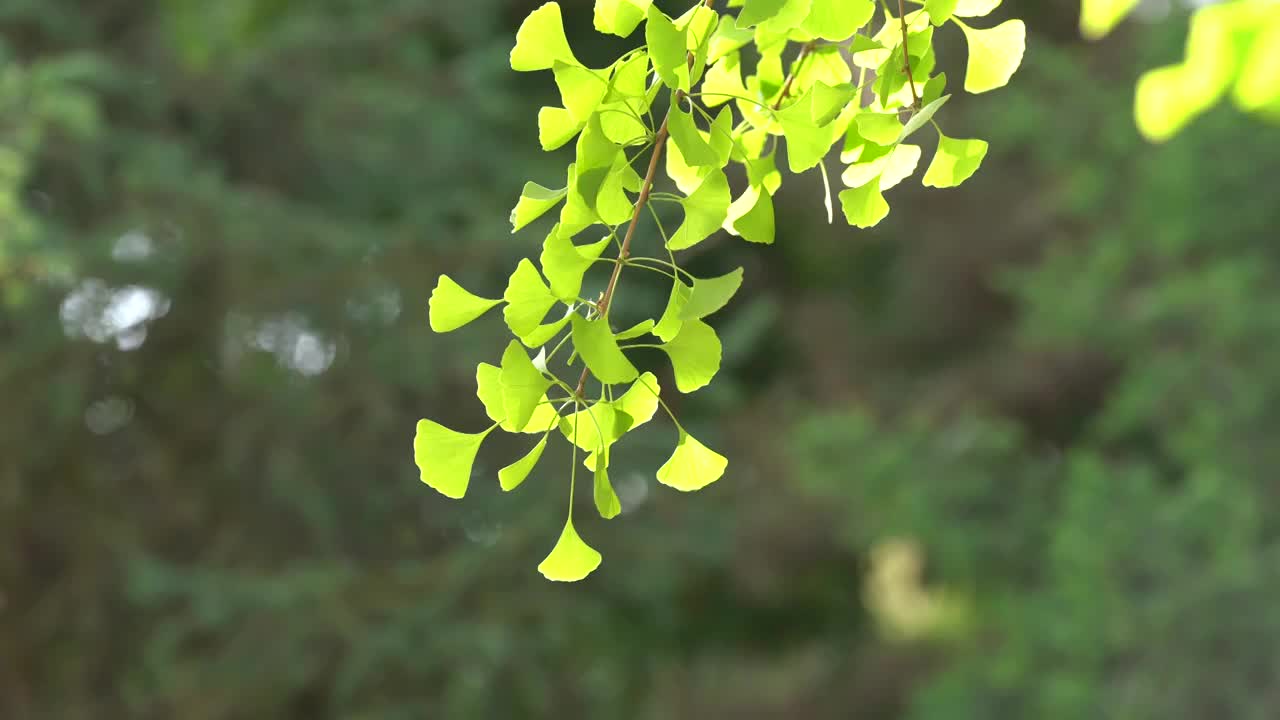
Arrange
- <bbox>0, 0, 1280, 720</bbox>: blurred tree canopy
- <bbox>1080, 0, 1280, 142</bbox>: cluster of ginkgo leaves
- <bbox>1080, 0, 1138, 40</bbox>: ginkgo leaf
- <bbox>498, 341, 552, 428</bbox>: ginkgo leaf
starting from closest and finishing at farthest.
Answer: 1. <bbox>498, 341, 552, 428</bbox>: ginkgo leaf
2. <bbox>1080, 0, 1138, 40</bbox>: ginkgo leaf
3. <bbox>1080, 0, 1280, 142</bbox>: cluster of ginkgo leaves
4. <bbox>0, 0, 1280, 720</bbox>: blurred tree canopy

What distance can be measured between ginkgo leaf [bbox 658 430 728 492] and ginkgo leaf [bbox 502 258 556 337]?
4.4 inches

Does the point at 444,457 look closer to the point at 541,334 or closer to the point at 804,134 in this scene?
the point at 541,334

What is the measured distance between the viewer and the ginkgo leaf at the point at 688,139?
52cm

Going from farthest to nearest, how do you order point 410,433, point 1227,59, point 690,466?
point 410,433 → point 1227,59 → point 690,466

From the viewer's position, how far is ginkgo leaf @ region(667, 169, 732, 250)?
54 cm

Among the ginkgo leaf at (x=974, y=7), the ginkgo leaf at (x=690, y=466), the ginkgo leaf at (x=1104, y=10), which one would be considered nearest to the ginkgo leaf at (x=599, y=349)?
the ginkgo leaf at (x=690, y=466)

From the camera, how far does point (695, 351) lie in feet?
1.77

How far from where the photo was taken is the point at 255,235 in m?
4.45

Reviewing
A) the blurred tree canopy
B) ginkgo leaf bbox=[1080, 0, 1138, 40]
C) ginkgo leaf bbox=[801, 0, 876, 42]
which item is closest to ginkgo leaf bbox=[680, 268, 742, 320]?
ginkgo leaf bbox=[801, 0, 876, 42]

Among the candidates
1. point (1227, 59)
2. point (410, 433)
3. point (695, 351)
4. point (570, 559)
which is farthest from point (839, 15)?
point (410, 433)

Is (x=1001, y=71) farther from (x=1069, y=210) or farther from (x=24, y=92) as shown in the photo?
(x=1069, y=210)

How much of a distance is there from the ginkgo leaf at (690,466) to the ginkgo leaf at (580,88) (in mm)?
149

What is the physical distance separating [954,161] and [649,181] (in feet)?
0.47

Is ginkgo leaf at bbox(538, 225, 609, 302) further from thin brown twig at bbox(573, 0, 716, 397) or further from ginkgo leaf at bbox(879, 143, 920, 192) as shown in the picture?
ginkgo leaf at bbox(879, 143, 920, 192)
